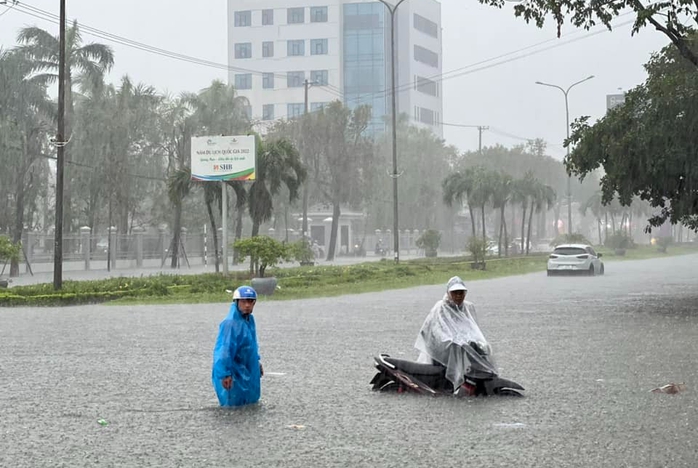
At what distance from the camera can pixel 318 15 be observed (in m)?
126

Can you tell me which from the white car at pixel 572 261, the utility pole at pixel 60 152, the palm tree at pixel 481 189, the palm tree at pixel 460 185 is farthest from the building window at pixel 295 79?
the utility pole at pixel 60 152

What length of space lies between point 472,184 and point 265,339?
5211cm

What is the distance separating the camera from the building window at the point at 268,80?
127363 mm

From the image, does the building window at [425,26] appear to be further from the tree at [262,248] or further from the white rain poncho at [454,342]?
the white rain poncho at [454,342]

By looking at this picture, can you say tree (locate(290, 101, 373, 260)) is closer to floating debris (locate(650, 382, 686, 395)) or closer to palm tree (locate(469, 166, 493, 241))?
palm tree (locate(469, 166, 493, 241))

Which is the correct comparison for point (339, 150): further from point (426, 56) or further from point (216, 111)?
point (426, 56)

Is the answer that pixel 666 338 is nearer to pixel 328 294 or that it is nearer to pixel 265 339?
pixel 265 339

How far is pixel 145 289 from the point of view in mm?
31031

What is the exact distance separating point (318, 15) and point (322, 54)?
14.7ft

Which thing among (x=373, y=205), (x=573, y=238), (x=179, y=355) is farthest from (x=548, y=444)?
(x=373, y=205)

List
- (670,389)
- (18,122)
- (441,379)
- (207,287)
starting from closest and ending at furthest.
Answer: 1. (670,389)
2. (441,379)
3. (207,287)
4. (18,122)

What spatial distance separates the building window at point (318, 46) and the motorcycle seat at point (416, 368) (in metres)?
116

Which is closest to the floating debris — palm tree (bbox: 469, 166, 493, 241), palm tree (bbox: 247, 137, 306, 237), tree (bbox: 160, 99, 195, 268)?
palm tree (bbox: 247, 137, 306, 237)

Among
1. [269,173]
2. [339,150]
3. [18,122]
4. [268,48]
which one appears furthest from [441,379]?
[268,48]
